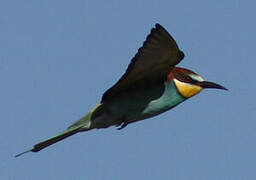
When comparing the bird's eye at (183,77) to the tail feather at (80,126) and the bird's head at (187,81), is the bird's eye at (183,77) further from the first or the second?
the tail feather at (80,126)

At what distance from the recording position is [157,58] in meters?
3.90

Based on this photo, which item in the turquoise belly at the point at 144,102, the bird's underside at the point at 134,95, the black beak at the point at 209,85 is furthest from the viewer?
the black beak at the point at 209,85

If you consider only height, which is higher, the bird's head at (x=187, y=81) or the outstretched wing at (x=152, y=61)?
the outstretched wing at (x=152, y=61)

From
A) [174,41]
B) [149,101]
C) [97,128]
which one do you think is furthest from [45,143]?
[174,41]

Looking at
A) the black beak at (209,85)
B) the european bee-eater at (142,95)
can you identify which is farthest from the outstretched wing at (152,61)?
the black beak at (209,85)

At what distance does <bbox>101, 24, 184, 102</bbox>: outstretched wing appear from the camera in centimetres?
375

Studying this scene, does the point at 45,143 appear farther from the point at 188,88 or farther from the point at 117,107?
the point at 188,88

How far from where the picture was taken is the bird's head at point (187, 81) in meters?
4.07

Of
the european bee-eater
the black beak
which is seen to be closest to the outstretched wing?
the european bee-eater

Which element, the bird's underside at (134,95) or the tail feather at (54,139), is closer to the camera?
the bird's underside at (134,95)

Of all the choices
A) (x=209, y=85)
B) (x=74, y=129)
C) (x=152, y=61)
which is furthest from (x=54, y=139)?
(x=209, y=85)

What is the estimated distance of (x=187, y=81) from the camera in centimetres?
409

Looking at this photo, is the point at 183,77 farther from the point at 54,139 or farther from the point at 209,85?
the point at 54,139

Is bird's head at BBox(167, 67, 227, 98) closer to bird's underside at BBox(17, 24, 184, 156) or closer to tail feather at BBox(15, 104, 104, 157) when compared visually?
bird's underside at BBox(17, 24, 184, 156)
